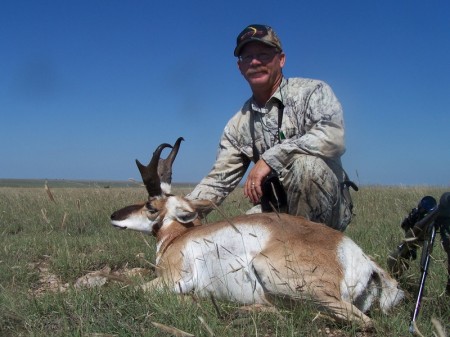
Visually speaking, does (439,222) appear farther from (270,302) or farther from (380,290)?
(270,302)

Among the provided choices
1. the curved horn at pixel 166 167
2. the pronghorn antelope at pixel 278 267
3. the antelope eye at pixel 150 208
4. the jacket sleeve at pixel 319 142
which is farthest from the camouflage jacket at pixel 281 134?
the pronghorn antelope at pixel 278 267

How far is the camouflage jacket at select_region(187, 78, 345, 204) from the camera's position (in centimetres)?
443

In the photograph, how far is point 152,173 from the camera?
4.36m

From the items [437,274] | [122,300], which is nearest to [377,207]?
[437,274]

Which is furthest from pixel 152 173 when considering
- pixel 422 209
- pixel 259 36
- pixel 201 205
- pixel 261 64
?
pixel 422 209

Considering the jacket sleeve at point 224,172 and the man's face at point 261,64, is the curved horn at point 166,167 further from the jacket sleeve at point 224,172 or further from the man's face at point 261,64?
the man's face at point 261,64

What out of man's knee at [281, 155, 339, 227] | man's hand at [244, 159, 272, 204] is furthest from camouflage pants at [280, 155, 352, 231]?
man's hand at [244, 159, 272, 204]

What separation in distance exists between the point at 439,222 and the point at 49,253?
3961 mm

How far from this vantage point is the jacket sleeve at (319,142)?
14.5ft

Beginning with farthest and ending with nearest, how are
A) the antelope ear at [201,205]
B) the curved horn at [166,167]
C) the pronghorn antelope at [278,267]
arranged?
the curved horn at [166,167]
the antelope ear at [201,205]
the pronghorn antelope at [278,267]

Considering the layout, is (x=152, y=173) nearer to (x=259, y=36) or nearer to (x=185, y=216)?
(x=185, y=216)

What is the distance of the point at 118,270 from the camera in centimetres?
489

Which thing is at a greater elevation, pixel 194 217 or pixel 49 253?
pixel 194 217

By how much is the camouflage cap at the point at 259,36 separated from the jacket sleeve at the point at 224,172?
1.03 meters
